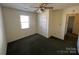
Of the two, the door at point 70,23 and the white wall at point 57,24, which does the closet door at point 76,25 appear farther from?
the white wall at point 57,24

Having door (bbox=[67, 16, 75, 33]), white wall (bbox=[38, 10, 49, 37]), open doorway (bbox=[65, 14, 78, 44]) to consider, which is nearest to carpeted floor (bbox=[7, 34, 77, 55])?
white wall (bbox=[38, 10, 49, 37])

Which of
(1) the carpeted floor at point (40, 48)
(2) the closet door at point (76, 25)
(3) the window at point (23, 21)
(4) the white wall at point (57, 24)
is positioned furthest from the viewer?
(2) the closet door at point (76, 25)

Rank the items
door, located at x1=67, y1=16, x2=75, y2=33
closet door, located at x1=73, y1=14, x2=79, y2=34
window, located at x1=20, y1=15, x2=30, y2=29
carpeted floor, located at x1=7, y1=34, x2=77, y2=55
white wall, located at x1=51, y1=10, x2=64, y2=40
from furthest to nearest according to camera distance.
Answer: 1. door, located at x1=67, y1=16, x2=75, y2=33
2. closet door, located at x1=73, y1=14, x2=79, y2=34
3. white wall, located at x1=51, y1=10, x2=64, y2=40
4. window, located at x1=20, y1=15, x2=30, y2=29
5. carpeted floor, located at x1=7, y1=34, x2=77, y2=55

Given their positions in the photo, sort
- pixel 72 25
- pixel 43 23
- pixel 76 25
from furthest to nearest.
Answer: pixel 72 25 → pixel 76 25 → pixel 43 23

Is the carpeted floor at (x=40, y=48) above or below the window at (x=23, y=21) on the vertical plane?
below

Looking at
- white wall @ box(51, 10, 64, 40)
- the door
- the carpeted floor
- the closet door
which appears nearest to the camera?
the carpeted floor

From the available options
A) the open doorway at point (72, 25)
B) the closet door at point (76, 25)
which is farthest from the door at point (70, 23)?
the closet door at point (76, 25)

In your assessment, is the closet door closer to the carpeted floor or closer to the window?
the carpeted floor

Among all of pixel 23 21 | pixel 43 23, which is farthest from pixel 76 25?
pixel 23 21

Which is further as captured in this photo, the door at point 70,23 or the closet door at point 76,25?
the door at point 70,23

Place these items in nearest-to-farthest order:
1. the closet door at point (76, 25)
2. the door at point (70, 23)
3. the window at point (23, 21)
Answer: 1. the window at point (23, 21)
2. the closet door at point (76, 25)
3. the door at point (70, 23)

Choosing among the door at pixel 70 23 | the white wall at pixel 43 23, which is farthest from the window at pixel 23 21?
the door at pixel 70 23

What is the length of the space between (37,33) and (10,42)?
4.87ft

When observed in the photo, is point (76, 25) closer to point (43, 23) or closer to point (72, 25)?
point (72, 25)
